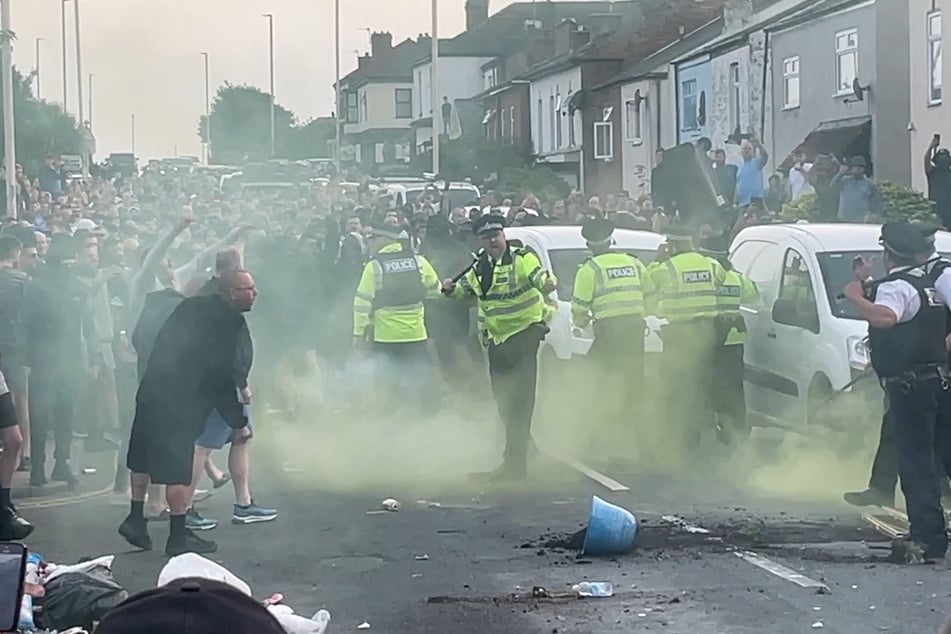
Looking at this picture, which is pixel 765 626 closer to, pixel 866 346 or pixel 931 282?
pixel 931 282

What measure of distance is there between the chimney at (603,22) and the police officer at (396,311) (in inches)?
1911

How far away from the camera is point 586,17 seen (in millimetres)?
69812

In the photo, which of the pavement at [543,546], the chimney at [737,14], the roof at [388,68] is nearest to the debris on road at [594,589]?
the pavement at [543,546]

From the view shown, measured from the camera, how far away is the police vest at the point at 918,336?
343 inches

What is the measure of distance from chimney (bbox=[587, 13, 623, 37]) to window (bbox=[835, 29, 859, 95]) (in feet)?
99.3

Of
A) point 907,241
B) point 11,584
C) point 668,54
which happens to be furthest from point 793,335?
point 668,54

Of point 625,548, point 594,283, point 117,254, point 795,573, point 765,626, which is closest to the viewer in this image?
point 765,626

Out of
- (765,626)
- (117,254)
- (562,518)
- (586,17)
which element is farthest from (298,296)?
(586,17)

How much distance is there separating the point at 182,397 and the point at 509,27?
60613 millimetres

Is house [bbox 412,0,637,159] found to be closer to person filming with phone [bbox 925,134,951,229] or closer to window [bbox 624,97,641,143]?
window [bbox 624,97,641,143]

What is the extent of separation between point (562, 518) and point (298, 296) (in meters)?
6.28

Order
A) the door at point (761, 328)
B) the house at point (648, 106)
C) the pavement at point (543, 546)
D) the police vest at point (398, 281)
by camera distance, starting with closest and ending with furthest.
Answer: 1. the pavement at point (543, 546)
2. the door at point (761, 328)
3. the police vest at point (398, 281)
4. the house at point (648, 106)

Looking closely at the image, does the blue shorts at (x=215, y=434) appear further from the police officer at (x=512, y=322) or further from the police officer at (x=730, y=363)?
the police officer at (x=730, y=363)

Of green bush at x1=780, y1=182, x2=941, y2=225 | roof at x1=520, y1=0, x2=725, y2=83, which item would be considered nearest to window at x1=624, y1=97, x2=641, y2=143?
roof at x1=520, y1=0, x2=725, y2=83
